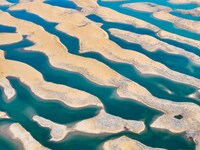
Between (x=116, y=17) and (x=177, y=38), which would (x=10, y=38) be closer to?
(x=116, y=17)

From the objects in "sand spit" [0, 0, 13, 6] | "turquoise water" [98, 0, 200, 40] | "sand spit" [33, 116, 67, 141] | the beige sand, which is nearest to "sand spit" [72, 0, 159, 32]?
"turquoise water" [98, 0, 200, 40]

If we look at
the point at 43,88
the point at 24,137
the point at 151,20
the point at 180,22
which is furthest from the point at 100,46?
the point at 24,137

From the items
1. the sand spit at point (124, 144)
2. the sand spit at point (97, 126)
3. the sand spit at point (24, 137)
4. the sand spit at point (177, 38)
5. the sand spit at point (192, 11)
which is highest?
the sand spit at point (192, 11)

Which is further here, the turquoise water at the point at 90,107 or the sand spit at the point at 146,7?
the sand spit at the point at 146,7

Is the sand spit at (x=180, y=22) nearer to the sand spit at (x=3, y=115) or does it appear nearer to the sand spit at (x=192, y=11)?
the sand spit at (x=192, y=11)

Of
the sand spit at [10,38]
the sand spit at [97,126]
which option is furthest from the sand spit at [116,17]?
the sand spit at [97,126]

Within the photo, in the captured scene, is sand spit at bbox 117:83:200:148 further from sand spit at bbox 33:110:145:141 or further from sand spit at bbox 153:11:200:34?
sand spit at bbox 153:11:200:34
